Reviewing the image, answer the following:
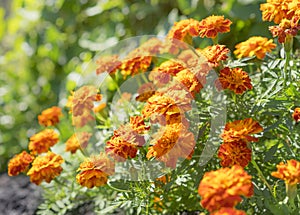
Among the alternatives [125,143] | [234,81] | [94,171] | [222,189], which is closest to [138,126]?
[125,143]

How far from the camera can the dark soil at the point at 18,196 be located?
7.37 feet

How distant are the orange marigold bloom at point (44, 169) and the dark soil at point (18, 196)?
1.99 ft

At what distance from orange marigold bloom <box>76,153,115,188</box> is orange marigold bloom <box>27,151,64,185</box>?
0.60 ft

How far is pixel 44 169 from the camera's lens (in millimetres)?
1609

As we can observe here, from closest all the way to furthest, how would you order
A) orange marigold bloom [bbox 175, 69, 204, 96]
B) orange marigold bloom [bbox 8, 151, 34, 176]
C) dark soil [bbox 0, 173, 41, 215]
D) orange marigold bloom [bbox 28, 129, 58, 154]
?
orange marigold bloom [bbox 175, 69, 204, 96] → orange marigold bloom [bbox 8, 151, 34, 176] → orange marigold bloom [bbox 28, 129, 58, 154] → dark soil [bbox 0, 173, 41, 215]

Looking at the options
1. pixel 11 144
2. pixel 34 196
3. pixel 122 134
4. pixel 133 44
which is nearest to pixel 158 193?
pixel 122 134

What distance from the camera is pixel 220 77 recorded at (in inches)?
56.2

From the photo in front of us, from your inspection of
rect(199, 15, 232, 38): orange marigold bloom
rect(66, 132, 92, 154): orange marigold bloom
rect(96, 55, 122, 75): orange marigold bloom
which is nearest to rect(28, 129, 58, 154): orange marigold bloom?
rect(66, 132, 92, 154): orange marigold bloom

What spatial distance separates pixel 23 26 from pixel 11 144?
68cm

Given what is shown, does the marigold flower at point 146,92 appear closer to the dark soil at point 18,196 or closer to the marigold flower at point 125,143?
the marigold flower at point 125,143

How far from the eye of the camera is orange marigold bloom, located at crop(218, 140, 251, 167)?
4.25 ft

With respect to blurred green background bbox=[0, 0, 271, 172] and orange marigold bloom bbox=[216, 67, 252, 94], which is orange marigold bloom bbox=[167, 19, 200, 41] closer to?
orange marigold bloom bbox=[216, 67, 252, 94]

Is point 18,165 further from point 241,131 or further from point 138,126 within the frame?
point 241,131

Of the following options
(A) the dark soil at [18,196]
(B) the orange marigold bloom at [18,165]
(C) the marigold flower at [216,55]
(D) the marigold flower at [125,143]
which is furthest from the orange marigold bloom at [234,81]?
(A) the dark soil at [18,196]
